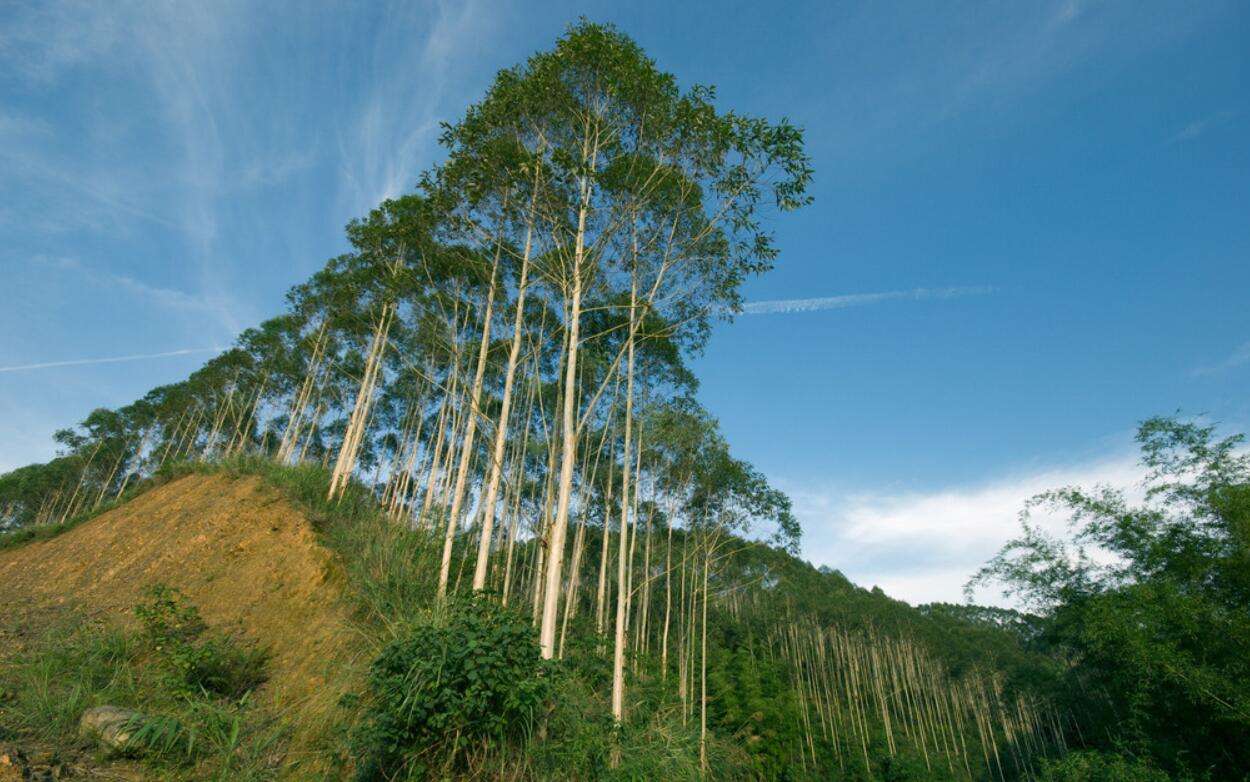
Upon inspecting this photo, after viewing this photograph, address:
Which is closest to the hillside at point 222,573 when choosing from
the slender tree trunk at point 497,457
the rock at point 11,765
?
the slender tree trunk at point 497,457

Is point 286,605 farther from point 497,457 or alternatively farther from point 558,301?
point 558,301

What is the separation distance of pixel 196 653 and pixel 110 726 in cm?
182

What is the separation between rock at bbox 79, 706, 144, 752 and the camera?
13.4 feet

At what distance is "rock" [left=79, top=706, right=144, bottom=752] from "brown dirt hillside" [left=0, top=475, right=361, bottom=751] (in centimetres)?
133

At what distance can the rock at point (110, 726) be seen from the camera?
409 cm

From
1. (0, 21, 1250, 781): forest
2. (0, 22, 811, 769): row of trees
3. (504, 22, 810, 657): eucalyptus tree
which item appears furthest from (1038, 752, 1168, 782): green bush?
(504, 22, 810, 657): eucalyptus tree

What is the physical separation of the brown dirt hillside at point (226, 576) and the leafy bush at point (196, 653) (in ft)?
0.78

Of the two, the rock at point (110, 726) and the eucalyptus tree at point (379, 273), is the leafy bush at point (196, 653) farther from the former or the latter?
the eucalyptus tree at point (379, 273)

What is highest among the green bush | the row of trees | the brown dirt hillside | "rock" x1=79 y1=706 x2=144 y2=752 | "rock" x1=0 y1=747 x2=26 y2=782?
the row of trees

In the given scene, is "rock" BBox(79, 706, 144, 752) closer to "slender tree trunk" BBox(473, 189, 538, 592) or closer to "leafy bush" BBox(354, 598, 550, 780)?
"leafy bush" BBox(354, 598, 550, 780)

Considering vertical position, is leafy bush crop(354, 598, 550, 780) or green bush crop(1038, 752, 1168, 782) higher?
leafy bush crop(354, 598, 550, 780)

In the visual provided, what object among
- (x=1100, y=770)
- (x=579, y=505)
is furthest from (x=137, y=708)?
(x=1100, y=770)

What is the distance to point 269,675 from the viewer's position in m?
6.39

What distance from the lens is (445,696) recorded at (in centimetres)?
407
